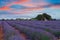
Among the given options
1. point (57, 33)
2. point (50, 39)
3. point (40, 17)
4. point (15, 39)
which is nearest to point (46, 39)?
point (50, 39)

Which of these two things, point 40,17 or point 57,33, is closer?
point 57,33

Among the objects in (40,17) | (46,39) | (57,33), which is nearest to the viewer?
(46,39)

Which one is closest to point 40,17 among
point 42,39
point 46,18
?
A: point 46,18

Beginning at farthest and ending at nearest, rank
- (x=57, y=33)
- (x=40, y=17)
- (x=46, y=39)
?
(x=40, y=17)
(x=57, y=33)
(x=46, y=39)

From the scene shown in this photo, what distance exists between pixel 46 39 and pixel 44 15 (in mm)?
66185

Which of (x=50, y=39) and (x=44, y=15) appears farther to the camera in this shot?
(x=44, y=15)

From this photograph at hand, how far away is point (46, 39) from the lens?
6.99 metres

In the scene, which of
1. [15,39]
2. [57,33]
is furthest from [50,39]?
[57,33]

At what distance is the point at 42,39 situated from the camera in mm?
7277

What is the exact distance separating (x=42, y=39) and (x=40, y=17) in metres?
62.9

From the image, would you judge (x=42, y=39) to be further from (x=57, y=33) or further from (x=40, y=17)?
(x=40, y=17)

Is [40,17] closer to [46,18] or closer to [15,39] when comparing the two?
[46,18]

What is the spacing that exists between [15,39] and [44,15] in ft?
217

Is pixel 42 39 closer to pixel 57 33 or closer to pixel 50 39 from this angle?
pixel 50 39
